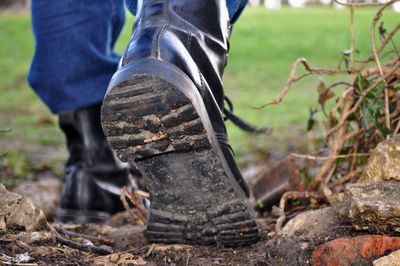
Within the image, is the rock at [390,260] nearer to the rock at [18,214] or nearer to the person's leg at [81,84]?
the rock at [18,214]

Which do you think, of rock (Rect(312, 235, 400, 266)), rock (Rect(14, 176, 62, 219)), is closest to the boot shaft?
rock (Rect(312, 235, 400, 266))

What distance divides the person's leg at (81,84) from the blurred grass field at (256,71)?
99 cm

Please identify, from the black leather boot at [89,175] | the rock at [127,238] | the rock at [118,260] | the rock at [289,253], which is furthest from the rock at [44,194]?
the rock at [289,253]

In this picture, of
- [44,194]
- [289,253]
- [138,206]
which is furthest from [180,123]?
[44,194]

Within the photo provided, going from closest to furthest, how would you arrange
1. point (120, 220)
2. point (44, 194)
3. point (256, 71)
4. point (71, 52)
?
point (120, 220)
point (71, 52)
point (44, 194)
point (256, 71)

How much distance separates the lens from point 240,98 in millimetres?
6695

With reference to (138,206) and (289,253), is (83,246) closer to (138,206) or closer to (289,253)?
(138,206)

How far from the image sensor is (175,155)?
1449mm

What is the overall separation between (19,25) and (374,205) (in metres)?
12.6

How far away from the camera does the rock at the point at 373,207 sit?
1388 mm

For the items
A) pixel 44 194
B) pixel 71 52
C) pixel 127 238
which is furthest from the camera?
pixel 44 194

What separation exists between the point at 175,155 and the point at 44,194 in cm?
147

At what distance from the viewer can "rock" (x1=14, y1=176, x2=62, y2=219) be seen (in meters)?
2.62

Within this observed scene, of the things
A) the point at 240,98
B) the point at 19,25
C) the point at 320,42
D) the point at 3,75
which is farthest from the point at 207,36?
the point at 19,25
